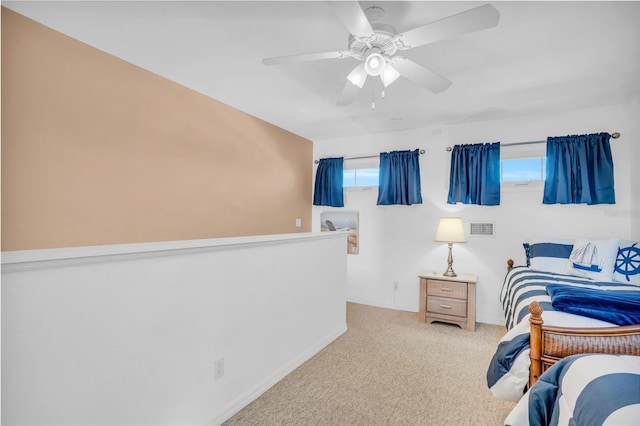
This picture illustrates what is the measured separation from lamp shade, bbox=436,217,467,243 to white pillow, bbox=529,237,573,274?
695mm

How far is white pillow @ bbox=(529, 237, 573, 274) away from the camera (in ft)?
9.70

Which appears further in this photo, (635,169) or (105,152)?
(635,169)

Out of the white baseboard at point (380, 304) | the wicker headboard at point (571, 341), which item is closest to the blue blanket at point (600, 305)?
the wicker headboard at point (571, 341)

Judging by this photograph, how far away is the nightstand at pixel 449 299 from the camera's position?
11.4 ft

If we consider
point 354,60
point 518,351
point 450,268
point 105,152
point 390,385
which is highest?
point 354,60

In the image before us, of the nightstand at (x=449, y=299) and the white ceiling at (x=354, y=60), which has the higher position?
the white ceiling at (x=354, y=60)

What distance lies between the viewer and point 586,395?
101 cm

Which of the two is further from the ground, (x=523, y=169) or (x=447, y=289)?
(x=523, y=169)

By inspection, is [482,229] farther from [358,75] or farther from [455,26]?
[455,26]

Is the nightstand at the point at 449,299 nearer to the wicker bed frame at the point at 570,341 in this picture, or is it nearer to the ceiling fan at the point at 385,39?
the wicker bed frame at the point at 570,341

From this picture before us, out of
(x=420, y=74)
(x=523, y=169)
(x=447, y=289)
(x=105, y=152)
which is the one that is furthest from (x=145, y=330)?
(x=523, y=169)

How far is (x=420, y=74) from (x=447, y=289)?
8.31 feet

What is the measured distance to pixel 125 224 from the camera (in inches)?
96.0

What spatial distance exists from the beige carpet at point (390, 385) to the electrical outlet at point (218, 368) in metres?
0.28
